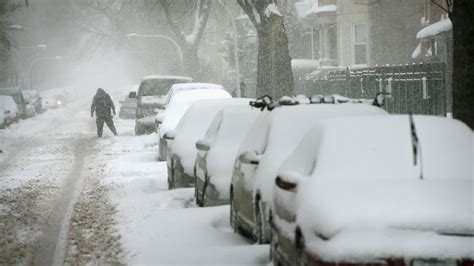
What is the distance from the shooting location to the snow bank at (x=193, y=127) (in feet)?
43.3

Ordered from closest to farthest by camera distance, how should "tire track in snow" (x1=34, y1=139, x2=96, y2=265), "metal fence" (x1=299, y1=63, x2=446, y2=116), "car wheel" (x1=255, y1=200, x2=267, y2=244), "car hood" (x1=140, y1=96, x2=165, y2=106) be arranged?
"car wheel" (x1=255, y1=200, x2=267, y2=244)
"tire track in snow" (x1=34, y1=139, x2=96, y2=265)
"metal fence" (x1=299, y1=63, x2=446, y2=116)
"car hood" (x1=140, y1=96, x2=165, y2=106)

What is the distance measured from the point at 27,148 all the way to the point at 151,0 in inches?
765

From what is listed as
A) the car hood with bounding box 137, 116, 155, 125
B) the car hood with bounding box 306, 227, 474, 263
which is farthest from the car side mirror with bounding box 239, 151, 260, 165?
the car hood with bounding box 137, 116, 155, 125

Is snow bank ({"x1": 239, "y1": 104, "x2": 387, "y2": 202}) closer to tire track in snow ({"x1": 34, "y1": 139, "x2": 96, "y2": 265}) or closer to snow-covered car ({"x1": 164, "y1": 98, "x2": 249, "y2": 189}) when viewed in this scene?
tire track in snow ({"x1": 34, "y1": 139, "x2": 96, "y2": 265})

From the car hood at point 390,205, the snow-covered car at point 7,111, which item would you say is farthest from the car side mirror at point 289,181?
the snow-covered car at point 7,111

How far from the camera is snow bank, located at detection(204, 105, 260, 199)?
10.9 meters

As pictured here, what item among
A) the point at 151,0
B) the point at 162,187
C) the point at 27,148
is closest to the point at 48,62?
the point at 151,0

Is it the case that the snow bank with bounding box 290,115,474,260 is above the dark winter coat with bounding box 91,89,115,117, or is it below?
above

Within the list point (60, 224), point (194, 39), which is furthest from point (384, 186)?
point (194, 39)

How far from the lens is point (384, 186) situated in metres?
6.02

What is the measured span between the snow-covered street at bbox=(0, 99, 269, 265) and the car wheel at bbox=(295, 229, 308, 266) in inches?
72.1

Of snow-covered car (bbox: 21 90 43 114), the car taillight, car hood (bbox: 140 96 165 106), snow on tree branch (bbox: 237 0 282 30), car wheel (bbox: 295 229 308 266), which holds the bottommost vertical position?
snow-covered car (bbox: 21 90 43 114)

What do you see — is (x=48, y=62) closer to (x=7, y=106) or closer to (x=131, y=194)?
(x=7, y=106)

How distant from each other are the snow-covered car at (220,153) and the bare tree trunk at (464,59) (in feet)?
9.91
